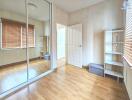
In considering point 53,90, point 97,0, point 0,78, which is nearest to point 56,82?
A: point 53,90

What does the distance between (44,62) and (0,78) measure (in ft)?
5.22

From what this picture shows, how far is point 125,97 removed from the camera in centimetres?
224

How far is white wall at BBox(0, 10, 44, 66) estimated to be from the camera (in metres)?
3.28

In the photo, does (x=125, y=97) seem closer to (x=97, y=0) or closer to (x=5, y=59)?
(x=97, y=0)

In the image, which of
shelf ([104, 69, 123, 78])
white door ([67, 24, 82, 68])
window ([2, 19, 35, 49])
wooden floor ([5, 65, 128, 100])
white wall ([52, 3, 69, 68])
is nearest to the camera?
wooden floor ([5, 65, 128, 100])

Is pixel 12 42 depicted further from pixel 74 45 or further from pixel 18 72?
pixel 74 45

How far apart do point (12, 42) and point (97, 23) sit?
3214 millimetres

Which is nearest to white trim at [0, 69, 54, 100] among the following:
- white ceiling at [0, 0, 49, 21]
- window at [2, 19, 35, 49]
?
window at [2, 19, 35, 49]

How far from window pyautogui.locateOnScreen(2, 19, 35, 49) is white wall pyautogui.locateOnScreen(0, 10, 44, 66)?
166 millimetres

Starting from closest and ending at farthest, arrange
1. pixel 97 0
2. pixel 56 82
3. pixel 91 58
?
pixel 56 82 → pixel 97 0 → pixel 91 58

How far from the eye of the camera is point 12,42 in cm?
340

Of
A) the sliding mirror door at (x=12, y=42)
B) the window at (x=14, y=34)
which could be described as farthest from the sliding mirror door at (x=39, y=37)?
the sliding mirror door at (x=12, y=42)

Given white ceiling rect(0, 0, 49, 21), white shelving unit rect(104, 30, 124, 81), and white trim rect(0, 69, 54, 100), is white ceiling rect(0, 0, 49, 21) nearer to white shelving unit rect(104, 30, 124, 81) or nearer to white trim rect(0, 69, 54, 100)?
white trim rect(0, 69, 54, 100)

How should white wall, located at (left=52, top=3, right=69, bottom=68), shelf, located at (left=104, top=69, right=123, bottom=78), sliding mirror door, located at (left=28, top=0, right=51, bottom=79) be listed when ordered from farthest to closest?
white wall, located at (left=52, top=3, right=69, bottom=68) < sliding mirror door, located at (left=28, top=0, right=51, bottom=79) < shelf, located at (left=104, top=69, right=123, bottom=78)
